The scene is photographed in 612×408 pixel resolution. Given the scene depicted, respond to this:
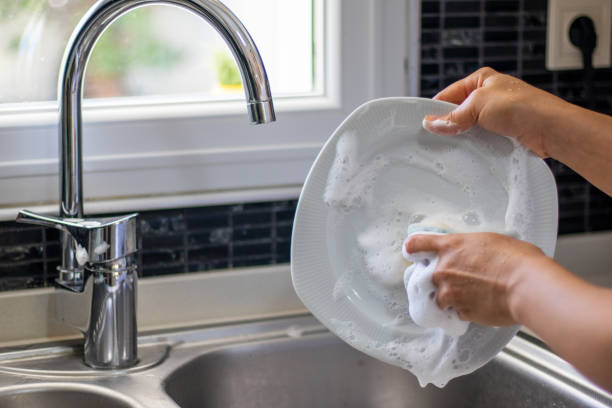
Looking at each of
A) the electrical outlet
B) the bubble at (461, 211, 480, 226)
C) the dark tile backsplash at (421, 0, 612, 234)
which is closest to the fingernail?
the bubble at (461, 211, 480, 226)

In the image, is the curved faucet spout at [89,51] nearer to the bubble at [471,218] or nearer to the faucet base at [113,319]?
the faucet base at [113,319]

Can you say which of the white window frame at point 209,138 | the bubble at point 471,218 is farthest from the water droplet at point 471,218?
the white window frame at point 209,138

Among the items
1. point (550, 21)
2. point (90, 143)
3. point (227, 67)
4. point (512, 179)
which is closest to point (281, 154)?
point (227, 67)

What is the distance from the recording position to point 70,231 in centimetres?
100

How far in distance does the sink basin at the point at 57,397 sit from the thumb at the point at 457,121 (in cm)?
50

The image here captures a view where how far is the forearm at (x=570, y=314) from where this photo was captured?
0.66 metres

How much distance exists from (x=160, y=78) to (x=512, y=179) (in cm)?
57

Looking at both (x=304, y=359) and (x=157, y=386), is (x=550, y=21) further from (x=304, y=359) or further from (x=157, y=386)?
(x=157, y=386)

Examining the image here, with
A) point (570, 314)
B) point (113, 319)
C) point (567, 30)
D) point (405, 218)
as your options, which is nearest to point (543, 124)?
point (405, 218)

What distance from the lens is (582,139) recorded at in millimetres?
911

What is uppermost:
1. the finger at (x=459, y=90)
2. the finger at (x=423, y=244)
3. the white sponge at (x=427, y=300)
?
the finger at (x=459, y=90)

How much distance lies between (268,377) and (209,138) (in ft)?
1.17

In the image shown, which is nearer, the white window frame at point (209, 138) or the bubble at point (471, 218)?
the bubble at point (471, 218)

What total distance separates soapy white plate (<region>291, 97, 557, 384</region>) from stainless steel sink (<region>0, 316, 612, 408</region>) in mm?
163
